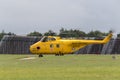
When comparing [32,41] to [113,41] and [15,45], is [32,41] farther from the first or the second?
[113,41]

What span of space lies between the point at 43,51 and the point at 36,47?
0.77m

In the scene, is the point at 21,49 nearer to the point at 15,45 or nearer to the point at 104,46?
the point at 15,45

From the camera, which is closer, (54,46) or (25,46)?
(54,46)

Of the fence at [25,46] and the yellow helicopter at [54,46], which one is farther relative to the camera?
the fence at [25,46]

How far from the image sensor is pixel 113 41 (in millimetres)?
66375

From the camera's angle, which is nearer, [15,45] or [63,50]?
[63,50]

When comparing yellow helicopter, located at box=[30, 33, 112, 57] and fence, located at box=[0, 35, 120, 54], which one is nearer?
yellow helicopter, located at box=[30, 33, 112, 57]

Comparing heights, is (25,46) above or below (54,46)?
above
